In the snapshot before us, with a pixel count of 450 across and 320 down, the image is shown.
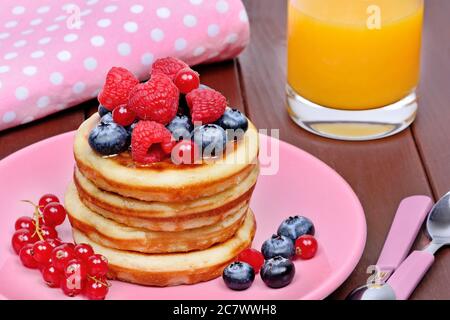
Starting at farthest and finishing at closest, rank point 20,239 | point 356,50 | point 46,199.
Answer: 1. point 356,50
2. point 46,199
3. point 20,239

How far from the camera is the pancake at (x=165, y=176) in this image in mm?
1342

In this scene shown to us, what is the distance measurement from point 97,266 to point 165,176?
17 centimetres

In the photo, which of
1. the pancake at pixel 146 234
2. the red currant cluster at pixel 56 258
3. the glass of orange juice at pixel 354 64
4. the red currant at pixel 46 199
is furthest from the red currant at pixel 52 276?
the glass of orange juice at pixel 354 64

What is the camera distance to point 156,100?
52.2 inches

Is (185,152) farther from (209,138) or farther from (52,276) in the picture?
(52,276)

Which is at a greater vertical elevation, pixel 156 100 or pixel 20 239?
pixel 156 100

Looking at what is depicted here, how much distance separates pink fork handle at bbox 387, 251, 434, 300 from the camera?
1346mm

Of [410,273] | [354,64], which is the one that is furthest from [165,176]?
[354,64]

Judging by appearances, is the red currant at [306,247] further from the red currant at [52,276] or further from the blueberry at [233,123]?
the red currant at [52,276]

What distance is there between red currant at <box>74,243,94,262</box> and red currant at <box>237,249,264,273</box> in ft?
0.78

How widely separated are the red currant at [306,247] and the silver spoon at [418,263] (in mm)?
130

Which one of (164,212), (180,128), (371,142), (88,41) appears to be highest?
(180,128)

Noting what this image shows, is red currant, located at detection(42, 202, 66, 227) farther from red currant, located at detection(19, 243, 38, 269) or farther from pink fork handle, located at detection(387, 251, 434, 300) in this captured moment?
pink fork handle, located at detection(387, 251, 434, 300)
